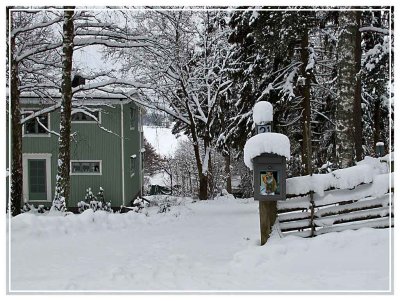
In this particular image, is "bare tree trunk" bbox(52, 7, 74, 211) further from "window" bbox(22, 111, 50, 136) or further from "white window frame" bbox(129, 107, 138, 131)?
"white window frame" bbox(129, 107, 138, 131)

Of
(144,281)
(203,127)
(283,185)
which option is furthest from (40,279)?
(203,127)

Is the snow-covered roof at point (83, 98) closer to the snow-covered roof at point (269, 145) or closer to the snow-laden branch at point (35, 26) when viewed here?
the snow-laden branch at point (35, 26)

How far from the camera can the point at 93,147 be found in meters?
12.5

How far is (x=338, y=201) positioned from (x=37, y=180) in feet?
22.5

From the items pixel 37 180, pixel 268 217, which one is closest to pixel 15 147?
pixel 37 180

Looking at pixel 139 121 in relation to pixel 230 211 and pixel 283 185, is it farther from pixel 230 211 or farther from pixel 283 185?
pixel 283 185

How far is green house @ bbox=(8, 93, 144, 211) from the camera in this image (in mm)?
9617

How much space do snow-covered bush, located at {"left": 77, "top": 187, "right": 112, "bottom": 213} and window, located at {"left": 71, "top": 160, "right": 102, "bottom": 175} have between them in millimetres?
555

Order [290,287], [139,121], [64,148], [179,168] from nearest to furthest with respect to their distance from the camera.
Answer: [290,287]
[64,148]
[139,121]
[179,168]

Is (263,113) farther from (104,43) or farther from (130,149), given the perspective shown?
(130,149)

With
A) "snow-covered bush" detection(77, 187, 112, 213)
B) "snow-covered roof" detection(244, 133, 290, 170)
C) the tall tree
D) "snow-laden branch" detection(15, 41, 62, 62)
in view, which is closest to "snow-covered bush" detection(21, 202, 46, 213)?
the tall tree

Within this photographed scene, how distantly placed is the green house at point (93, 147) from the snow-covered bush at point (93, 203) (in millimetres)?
142

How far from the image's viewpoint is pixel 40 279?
4.20 meters

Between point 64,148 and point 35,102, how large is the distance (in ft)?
7.83
